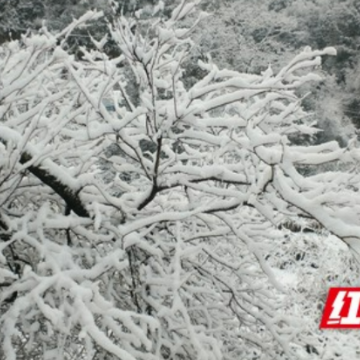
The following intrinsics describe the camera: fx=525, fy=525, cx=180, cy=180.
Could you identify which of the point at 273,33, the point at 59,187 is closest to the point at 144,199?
the point at 59,187

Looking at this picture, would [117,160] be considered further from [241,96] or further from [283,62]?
[283,62]

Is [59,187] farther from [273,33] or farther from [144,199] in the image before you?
[273,33]

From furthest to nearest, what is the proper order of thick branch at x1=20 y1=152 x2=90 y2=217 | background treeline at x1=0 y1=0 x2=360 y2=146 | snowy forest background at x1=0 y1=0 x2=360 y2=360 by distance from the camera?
background treeline at x1=0 y1=0 x2=360 y2=146 < thick branch at x1=20 y1=152 x2=90 y2=217 < snowy forest background at x1=0 y1=0 x2=360 y2=360

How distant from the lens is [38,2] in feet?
43.0

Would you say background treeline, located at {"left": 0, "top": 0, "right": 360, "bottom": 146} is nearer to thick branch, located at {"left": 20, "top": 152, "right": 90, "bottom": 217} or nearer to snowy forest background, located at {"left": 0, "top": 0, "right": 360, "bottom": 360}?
snowy forest background, located at {"left": 0, "top": 0, "right": 360, "bottom": 360}

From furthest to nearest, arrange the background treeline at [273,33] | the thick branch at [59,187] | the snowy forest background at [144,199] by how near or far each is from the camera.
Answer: the background treeline at [273,33]
the thick branch at [59,187]
the snowy forest background at [144,199]

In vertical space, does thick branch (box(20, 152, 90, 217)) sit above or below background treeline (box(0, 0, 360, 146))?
below

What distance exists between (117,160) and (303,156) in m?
1.03

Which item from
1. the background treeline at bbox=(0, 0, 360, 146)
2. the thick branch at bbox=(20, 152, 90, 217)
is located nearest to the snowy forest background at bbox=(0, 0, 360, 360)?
the thick branch at bbox=(20, 152, 90, 217)

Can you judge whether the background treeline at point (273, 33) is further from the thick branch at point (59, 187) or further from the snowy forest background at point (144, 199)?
the thick branch at point (59, 187)

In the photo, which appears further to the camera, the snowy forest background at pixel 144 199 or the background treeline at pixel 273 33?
the background treeline at pixel 273 33

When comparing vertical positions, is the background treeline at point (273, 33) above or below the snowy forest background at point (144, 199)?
above

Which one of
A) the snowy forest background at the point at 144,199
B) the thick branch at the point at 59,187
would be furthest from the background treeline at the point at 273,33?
the thick branch at the point at 59,187

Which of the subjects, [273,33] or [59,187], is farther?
[273,33]
